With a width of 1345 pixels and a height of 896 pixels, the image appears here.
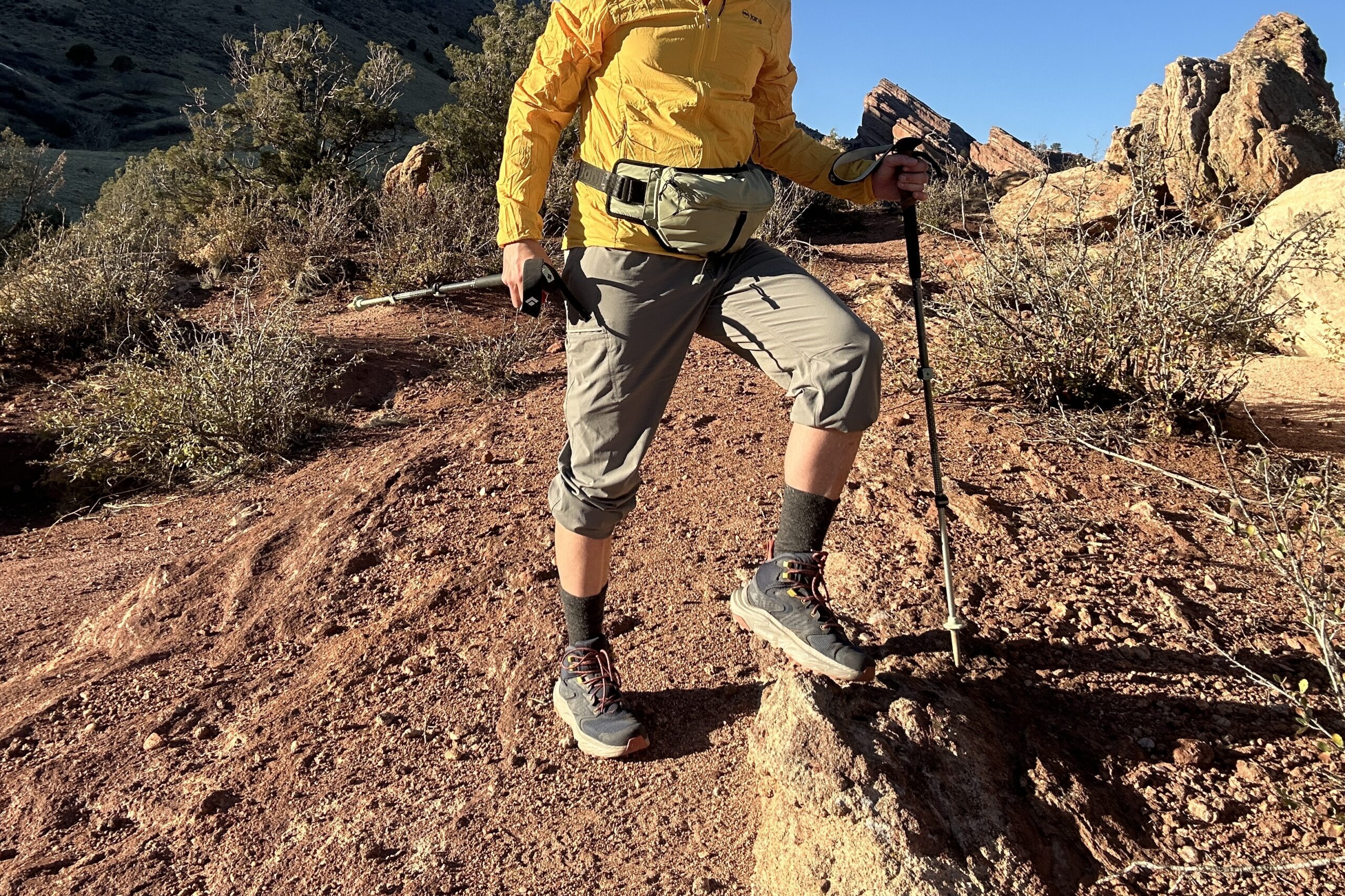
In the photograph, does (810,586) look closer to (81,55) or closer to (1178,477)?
(1178,477)

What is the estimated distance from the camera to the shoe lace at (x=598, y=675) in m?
2.17

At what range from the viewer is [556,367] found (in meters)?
5.45

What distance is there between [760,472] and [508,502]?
3.38 feet

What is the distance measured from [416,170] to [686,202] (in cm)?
856

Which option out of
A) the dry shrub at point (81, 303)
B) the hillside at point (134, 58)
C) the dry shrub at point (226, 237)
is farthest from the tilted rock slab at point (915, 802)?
the hillside at point (134, 58)

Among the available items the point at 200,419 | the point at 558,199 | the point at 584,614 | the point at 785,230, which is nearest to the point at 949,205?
the point at 785,230

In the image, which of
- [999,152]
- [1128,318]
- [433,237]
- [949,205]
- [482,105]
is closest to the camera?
[1128,318]

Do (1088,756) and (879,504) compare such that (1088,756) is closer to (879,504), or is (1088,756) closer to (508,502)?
(879,504)

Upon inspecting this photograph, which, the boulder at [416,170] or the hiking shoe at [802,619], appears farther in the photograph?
the boulder at [416,170]

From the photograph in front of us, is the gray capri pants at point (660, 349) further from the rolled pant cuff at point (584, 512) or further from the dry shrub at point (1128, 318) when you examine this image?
the dry shrub at point (1128, 318)

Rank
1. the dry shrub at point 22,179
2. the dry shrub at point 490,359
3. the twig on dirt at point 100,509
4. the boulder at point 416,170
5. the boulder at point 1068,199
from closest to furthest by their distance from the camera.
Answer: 1. the twig on dirt at point 100,509
2. the dry shrub at point 490,359
3. the boulder at point 1068,199
4. the boulder at point 416,170
5. the dry shrub at point 22,179

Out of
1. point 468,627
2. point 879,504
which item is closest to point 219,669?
point 468,627

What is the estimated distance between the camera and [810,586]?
2.15m

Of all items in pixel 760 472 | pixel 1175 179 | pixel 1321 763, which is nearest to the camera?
pixel 1321 763
